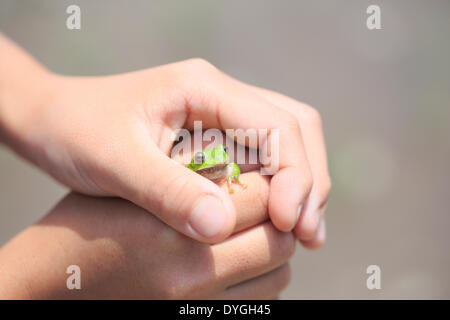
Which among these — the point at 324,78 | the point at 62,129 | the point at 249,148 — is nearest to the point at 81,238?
the point at 62,129

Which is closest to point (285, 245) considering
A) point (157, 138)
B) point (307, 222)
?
point (307, 222)

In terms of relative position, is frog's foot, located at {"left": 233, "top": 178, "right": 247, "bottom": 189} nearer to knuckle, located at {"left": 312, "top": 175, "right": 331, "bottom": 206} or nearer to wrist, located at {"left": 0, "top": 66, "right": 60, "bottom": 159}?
knuckle, located at {"left": 312, "top": 175, "right": 331, "bottom": 206}

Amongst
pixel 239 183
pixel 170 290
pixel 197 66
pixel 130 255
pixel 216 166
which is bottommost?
pixel 170 290

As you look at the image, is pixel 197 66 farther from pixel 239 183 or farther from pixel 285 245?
pixel 285 245

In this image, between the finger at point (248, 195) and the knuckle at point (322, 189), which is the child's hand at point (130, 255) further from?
the knuckle at point (322, 189)

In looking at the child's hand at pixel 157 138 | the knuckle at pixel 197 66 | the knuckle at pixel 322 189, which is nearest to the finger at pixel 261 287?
the child's hand at pixel 157 138

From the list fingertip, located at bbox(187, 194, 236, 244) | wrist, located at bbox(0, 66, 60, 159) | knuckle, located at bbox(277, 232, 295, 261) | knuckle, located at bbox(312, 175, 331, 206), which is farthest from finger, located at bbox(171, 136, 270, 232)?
wrist, located at bbox(0, 66, 60, 159)
